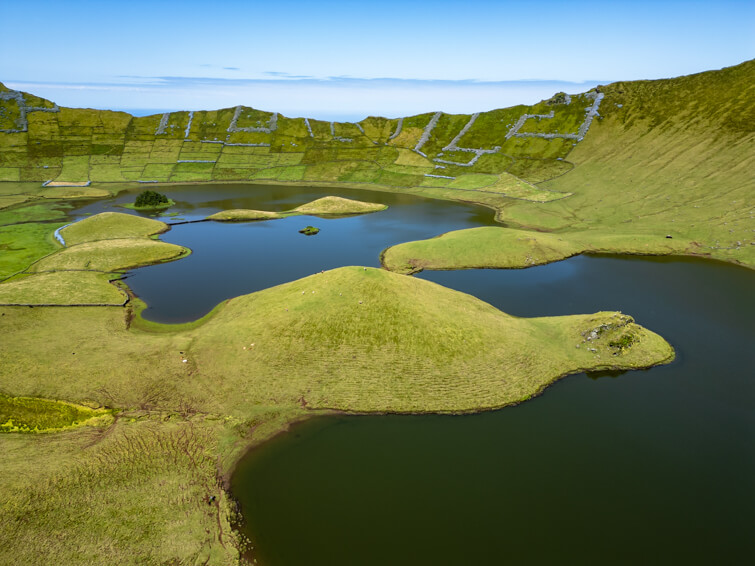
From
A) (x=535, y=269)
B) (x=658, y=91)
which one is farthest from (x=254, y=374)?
(x=658, y=91)

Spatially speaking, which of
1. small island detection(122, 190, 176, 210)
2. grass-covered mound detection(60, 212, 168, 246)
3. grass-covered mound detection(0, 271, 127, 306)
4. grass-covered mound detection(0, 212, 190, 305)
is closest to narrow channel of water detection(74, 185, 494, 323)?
grass-covered mound detection(0, 212, 190, 305)

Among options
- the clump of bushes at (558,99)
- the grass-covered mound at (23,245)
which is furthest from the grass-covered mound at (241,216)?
the clump of bushes at (558,99)

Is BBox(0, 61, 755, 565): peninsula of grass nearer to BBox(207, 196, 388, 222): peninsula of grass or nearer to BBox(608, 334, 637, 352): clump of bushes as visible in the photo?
BBox(608, 334, 637, 352): clump of bushes

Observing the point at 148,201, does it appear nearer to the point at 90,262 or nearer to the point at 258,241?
the point at 258,241

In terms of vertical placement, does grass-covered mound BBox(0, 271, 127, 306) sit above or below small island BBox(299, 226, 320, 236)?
below

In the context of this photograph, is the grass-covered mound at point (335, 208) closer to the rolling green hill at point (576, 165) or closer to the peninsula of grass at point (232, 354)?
the rolling green hill at point (576, 165)

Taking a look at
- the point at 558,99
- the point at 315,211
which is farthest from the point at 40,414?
the point at 558,99

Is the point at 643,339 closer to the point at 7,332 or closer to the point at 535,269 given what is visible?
the point at 535,269

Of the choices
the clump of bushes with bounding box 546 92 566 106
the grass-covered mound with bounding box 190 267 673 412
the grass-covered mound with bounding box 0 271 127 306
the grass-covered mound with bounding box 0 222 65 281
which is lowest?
the grass-covered mound with bounding box 0 222 65 281
